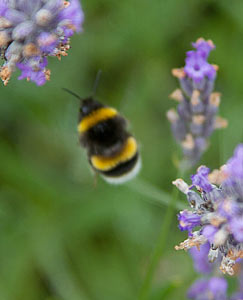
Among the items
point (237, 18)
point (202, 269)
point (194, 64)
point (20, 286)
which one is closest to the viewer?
point (194, 64)

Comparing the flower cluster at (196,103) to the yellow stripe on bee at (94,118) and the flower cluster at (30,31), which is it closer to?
the yellow stripe on bee at (94,118)

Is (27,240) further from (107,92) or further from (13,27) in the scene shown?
(13,27)

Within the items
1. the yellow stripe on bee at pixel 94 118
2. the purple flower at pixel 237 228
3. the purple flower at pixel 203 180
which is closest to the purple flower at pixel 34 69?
the yellow stripe on bee at pixel 94 118

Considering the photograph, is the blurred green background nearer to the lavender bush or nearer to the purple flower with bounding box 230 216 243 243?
the lavender bush

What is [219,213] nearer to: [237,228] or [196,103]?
[237,228]

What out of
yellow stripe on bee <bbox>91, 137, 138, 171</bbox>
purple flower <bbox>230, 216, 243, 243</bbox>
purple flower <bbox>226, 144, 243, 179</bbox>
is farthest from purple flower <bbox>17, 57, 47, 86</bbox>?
purple flower <bbox>230, 216, 243, 243</bbox>

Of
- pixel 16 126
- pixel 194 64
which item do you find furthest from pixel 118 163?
pixel 16 126
